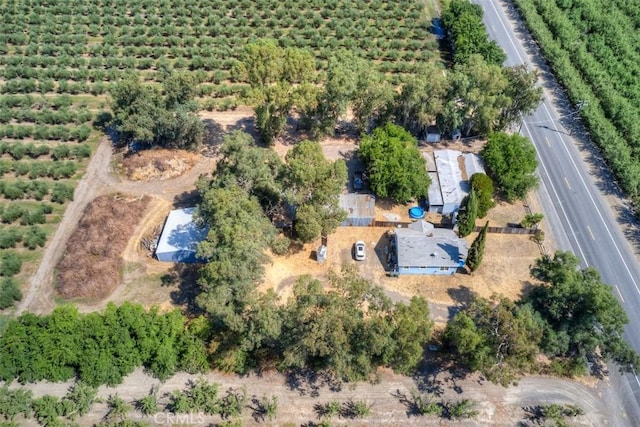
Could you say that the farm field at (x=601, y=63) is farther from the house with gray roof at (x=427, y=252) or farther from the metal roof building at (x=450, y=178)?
the house with gray roof at (x=427, y=252)

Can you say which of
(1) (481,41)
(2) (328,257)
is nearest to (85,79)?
(2) (328,257)

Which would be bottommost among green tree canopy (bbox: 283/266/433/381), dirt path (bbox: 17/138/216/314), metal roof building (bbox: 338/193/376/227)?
metal roof building (bbox: 338/193/376/227)

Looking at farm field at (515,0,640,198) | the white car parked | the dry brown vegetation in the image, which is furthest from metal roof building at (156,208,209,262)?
farm field at (515,0,640,198)

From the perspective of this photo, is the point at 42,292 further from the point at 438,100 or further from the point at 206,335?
the point at 438,100

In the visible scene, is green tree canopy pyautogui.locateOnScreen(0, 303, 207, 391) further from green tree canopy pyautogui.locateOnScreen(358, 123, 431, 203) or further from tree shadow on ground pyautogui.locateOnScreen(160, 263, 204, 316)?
green tree canopy pyautogui.locateOnScreen(358, 123, 431, 203)

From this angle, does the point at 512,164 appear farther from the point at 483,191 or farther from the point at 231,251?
the point at 231,251

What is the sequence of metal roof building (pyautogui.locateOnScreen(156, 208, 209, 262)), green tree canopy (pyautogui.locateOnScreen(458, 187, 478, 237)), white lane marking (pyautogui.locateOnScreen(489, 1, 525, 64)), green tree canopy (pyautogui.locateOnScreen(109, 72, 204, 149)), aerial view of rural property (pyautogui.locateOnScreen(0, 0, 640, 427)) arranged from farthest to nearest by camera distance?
white lane marking (pyautogui.locateOnScreen(489, 1, 525, 64)) → green tree canopy (pyautogui.locateOnScreen(109, 72, 204, 149)) → green tree canopy (pyautogui.locateOnScreen(458, 187, 478, 237)) → metal roof building (pyautogui.locateOnScreen(156, 208, 209, 262)) → aerial view of rural property (pyautogui.locateOnScreen(0, 0, 640, 427))
